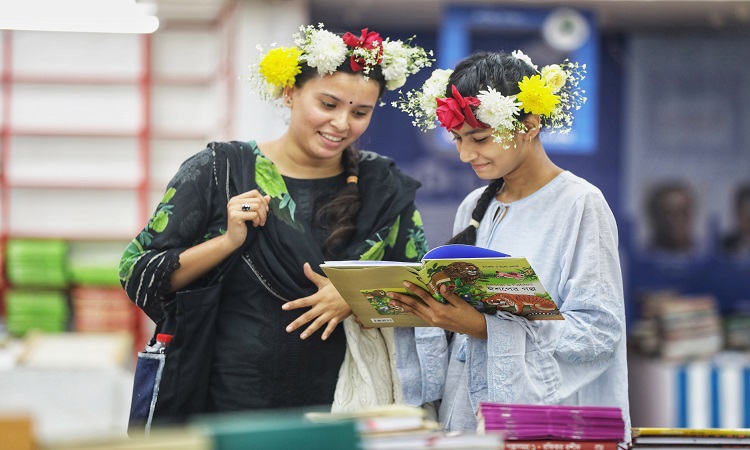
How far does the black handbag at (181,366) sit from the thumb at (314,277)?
18cm

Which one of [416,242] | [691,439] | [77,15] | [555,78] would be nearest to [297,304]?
[416,242]

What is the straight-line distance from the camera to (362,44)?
2.55 metres

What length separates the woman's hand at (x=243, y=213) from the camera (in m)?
2.37

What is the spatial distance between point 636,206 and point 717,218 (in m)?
0.58

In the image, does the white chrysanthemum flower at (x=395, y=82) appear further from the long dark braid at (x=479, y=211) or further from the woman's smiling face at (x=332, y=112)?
the long dark braid at (x=479, y=211)

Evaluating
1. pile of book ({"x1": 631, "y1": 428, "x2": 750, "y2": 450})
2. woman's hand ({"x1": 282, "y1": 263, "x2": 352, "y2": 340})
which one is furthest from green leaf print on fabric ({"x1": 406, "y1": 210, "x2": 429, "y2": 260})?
pile of book ({"x1": 631, "y1": 428, "x2": 750, "y2": 450})

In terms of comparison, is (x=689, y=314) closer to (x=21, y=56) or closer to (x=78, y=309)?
(x=78, y=309)

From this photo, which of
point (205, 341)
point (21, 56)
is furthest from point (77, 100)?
point (205, 341)

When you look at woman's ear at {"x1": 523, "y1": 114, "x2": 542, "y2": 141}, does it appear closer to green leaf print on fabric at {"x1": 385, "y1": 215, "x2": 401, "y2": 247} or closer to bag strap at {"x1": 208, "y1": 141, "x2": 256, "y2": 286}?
green leaf print on fabric at {"x1": 385, "y1": 215, "x2": 401, "y2": 247}

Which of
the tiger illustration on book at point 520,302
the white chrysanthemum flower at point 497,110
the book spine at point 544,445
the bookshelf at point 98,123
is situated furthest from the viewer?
the bookshelf at point 98,123

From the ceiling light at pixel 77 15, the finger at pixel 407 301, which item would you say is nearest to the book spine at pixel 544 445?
the finger at pixel 407 301

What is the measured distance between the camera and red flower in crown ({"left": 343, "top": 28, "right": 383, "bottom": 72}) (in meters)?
2.52

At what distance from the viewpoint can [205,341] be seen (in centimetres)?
244

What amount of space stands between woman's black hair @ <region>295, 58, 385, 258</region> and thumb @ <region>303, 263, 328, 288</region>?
67 mm
